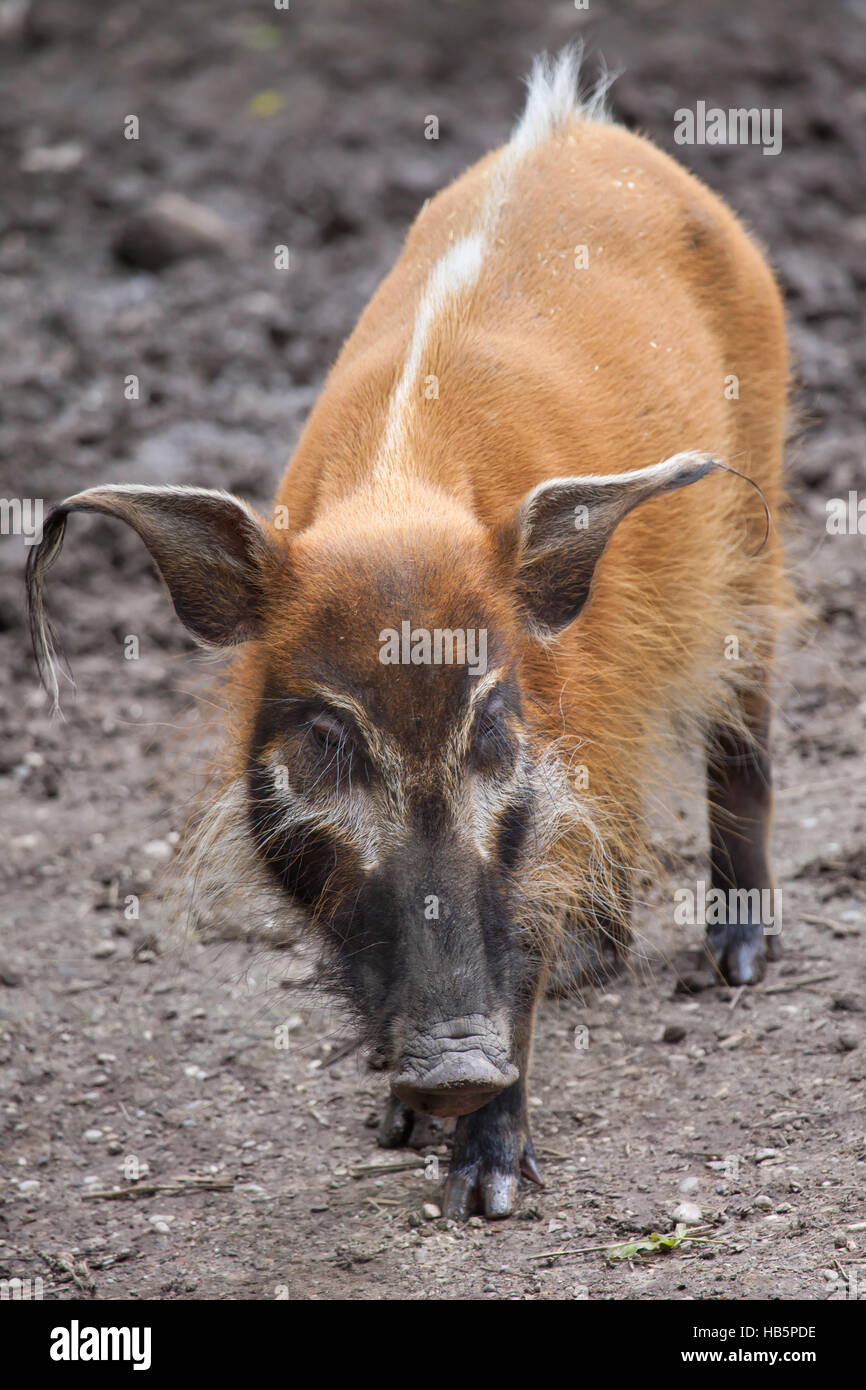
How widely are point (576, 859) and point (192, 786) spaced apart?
2577mm

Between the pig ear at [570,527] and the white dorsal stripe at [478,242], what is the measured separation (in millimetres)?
421

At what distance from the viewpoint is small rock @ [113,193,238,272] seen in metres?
10.1

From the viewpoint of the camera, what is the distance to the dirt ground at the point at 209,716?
3.88 m

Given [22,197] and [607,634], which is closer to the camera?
[607,634]

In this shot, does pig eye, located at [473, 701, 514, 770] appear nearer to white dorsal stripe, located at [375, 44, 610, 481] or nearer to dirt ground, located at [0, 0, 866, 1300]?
white dorsal stripe, located at [375, 44, 610, 481]

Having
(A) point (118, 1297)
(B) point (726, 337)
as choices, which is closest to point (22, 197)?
(B) point (726, 337)

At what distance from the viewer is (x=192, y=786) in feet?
20.5

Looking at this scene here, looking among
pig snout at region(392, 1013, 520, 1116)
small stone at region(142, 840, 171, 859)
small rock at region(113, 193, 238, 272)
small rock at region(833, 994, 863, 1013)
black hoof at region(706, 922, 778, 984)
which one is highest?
small rock at region(113, 193, 238, 272)

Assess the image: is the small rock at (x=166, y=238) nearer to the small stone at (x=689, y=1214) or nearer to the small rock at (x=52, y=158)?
the small rock at (x=52, y=158)

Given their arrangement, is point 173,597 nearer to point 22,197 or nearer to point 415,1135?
point 415,1135

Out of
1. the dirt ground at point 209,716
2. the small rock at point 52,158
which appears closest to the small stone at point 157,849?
the dirt ground at point 209,716

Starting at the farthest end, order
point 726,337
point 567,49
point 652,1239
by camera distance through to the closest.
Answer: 1. point 567,49
2. point 726,337
3. point 652,1239

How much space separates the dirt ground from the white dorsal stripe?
2.80 feet

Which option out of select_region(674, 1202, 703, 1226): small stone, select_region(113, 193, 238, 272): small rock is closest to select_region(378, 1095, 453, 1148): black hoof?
select_region(674, 1202, 703, 1226): small stone
